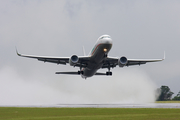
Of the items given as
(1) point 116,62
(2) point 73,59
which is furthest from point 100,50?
(1) point 116,62

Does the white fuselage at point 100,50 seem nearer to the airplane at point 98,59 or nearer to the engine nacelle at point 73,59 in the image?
the airplane at point 98,59

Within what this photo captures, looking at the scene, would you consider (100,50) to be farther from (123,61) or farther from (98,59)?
(123,61)

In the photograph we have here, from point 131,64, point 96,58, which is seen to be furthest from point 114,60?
point 131,64

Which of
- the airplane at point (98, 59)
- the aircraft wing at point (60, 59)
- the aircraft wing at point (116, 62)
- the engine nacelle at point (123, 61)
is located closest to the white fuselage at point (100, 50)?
the airplane at point (98, 59)

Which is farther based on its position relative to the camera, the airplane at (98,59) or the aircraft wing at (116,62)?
the aircraft wing at (116,62)

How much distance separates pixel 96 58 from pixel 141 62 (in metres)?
12.8
